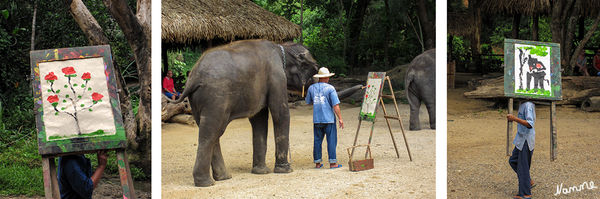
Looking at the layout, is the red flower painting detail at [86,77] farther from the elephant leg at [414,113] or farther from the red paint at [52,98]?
the elephant leg at [414,113]

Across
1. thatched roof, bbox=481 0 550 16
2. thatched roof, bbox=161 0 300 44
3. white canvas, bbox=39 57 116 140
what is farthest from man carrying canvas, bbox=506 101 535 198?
thatched roof, bbox=481 0 550 16

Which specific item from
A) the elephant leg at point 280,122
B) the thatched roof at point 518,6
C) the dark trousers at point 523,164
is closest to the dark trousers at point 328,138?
the elephant leg at point 280,122

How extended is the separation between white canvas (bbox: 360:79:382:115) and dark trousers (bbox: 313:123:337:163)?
478 mm

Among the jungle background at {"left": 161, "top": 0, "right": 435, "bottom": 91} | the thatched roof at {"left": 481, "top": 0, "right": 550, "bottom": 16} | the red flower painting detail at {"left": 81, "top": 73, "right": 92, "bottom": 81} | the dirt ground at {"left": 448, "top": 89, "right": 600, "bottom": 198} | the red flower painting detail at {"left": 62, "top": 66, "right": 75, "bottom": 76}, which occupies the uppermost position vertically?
the thatched roof at {"left": 481, "top": 0, "right": 550, "bottom": 16}

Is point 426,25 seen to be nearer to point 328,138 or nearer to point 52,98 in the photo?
point 328,138

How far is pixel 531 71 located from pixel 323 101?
1808 mm

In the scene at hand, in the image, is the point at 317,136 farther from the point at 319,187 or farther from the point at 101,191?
the point at 101,191

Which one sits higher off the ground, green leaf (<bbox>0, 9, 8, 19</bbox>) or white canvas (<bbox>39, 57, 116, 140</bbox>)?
green leaf (<bbox>0, 9, 8, 19</bbox>)

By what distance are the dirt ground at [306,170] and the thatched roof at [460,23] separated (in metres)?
3.62

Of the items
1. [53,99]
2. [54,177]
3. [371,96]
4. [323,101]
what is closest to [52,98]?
[53,99]

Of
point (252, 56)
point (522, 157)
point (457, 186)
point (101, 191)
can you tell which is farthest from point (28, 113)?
point (522, 157)

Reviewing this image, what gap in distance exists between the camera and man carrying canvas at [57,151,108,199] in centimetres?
335

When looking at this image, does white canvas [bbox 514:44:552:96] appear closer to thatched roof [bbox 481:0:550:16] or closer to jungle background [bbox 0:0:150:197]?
jungle background [bbox 0:0:150:197]

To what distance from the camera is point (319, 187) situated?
16.4 feet
